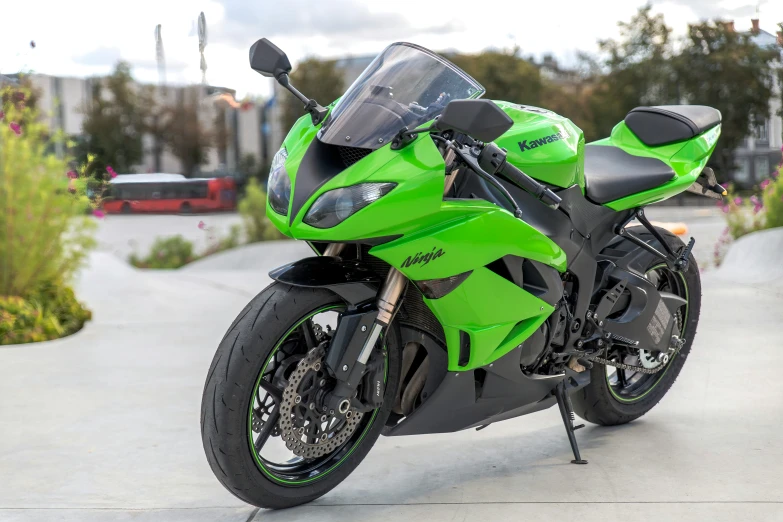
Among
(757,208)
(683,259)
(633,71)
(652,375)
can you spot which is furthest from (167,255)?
(683,259)

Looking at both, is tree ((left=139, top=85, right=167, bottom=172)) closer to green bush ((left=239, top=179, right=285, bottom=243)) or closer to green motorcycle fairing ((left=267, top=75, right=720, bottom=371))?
green bush ((left=239, top=179, right=285, bottom=243))

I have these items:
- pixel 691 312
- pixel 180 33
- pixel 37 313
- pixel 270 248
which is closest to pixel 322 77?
pixel 270 248

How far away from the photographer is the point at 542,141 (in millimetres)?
2857

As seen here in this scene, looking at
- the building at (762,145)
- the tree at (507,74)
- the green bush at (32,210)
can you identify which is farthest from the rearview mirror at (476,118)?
the tree at (507,74)

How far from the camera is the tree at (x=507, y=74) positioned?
49.4ft

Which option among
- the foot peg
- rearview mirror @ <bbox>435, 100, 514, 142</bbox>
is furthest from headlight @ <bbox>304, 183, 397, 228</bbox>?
the foot peg

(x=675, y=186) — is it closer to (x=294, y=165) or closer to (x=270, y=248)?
(x=294, y=165)

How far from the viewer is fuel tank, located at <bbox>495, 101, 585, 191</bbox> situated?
281 cm

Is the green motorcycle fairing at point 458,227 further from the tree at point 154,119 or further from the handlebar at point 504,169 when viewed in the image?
the tree at point 154,119

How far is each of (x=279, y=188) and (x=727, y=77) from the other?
8097mm

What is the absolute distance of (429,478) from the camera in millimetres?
3078

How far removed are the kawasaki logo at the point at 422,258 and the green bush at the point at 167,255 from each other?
31.0 ft

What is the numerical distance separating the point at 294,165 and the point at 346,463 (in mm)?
959

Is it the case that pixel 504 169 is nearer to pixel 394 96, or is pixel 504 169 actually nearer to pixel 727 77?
pixel 394 96
